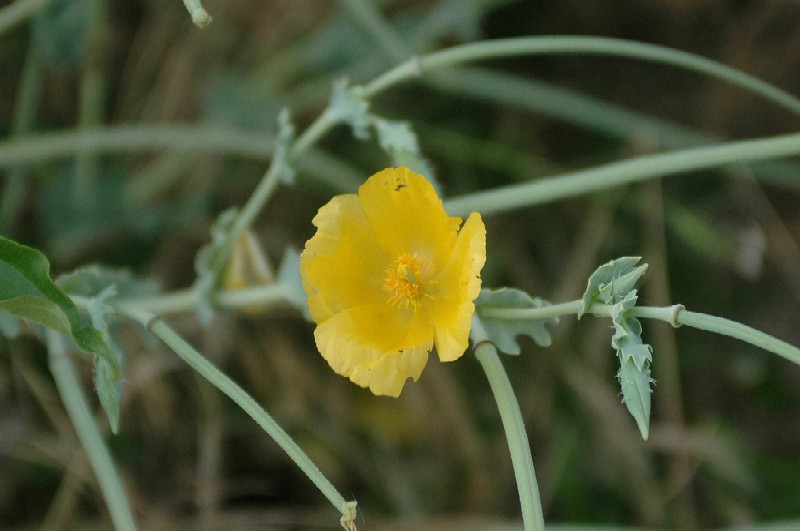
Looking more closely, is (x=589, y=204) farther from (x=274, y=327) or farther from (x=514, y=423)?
(x=514, y=423)

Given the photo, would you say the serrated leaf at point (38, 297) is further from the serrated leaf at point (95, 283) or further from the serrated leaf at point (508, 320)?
the serrated leaf at point (508, 320)

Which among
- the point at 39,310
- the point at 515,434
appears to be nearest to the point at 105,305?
the point at 39,310

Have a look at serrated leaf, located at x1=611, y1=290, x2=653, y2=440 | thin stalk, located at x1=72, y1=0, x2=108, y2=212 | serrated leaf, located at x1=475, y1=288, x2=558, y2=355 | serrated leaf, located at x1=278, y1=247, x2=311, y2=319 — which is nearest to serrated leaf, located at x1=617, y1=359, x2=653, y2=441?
serrated leaf, located at x1=611, y1=290, x2=653, y2=440

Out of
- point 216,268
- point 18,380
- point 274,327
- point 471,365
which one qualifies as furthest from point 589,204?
point 18,380

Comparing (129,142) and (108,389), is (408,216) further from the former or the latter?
(129,142)

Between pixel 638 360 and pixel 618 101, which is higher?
pixel 618 101

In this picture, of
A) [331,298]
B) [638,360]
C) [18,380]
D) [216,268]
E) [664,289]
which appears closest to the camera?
[638,360]

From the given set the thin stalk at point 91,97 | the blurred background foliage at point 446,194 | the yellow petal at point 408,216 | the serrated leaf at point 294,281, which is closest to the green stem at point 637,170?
the yellow petal at point 408,216

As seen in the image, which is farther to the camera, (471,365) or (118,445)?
(471,365)

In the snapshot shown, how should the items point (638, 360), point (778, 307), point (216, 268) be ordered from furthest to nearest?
point (778, 307), point (216, 268), point (638, 360)
